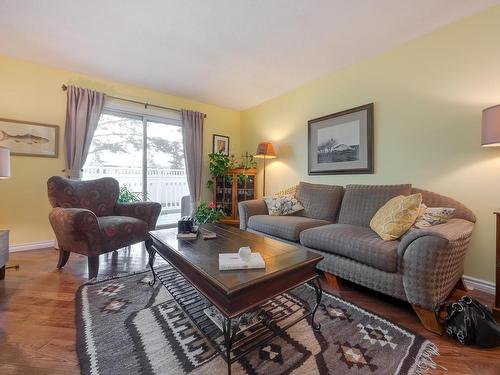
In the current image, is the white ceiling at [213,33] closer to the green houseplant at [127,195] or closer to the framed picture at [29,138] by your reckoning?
the framed picture at [29,138]

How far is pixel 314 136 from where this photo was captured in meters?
3.11

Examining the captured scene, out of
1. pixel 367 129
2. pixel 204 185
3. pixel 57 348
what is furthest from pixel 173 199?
pixel 367 129

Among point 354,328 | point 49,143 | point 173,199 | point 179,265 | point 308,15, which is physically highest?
point 308,15

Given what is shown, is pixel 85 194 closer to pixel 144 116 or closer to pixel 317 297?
pixel 144 116

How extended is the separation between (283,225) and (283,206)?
53 cm

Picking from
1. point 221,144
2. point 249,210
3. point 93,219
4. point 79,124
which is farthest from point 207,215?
point 79,124

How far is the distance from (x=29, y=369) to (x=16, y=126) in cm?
282

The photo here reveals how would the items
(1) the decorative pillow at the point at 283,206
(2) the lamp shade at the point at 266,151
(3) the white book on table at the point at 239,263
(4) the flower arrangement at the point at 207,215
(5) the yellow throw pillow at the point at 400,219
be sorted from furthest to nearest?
(2) the lamp shade at the point at 266,151 → (4) the flower arrangement at the point at 207,215 → (1) the decorative pillow at the point at 283,206 → (5) the yellow throw pillow at the point at 400,219 → (3) the white book on table at the point at 239,263

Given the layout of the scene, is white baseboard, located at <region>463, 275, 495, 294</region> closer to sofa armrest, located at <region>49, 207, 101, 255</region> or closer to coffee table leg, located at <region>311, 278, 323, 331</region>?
coffee table leg, located at <region>311, 278, 323, 331</region>

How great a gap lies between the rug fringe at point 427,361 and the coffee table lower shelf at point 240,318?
18.5 inches

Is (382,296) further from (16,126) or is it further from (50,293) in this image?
(16,126)

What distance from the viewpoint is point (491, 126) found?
1.51 m

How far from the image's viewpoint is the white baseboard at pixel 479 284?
70.6 inches

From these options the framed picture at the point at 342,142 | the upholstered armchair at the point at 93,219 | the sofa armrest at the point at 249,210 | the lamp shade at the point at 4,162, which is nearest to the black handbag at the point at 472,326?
the framed picture at the point at 342,142
